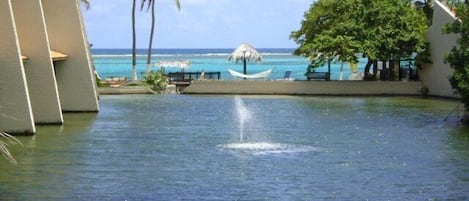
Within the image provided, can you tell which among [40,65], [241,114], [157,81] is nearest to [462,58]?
[241,114]

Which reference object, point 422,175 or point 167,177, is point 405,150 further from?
point 167,177

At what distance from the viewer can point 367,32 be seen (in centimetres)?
4809

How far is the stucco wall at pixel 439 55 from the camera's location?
4397 cm

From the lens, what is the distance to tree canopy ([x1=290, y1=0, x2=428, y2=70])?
1874 inches

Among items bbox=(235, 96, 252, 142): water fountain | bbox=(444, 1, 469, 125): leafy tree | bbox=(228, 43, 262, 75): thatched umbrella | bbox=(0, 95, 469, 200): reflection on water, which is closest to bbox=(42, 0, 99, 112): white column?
bbox=(0, 95, 469, 200): reflection on water

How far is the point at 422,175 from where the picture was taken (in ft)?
60.7

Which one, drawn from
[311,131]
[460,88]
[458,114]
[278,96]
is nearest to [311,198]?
[311,131]

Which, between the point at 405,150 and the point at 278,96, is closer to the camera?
the point at 405,150

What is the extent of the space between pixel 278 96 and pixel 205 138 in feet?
75.8

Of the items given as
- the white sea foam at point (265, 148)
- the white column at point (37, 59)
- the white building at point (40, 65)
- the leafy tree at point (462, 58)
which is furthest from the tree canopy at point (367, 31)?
the white sea foam at point (265, 148)

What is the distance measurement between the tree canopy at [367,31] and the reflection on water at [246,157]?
11.2 m

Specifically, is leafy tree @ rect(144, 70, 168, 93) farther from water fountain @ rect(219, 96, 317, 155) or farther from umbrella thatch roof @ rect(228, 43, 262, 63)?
water fountain @ rect(219, 96, 317, 155)

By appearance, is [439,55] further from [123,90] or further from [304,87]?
[123,90]

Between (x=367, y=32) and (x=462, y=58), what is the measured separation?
17.4 metres
